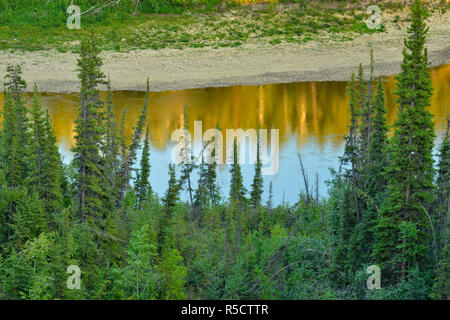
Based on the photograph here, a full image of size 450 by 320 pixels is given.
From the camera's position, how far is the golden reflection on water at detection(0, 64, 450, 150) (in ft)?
118

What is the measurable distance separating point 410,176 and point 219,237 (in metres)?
4.42

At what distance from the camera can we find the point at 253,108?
4122 cm

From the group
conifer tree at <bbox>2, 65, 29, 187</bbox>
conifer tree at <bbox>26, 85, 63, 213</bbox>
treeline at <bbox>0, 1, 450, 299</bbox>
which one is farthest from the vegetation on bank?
conifer tree at <bbox>26, 85, 63, 213</bbox>

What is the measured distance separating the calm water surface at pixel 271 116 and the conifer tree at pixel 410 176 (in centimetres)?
1263

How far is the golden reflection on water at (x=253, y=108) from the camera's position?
35969mm

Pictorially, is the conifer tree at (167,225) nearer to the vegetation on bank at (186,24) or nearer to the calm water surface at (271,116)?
the calm water surface at (271,116)

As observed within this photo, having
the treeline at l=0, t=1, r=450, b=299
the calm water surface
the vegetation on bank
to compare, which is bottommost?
the calm water surface

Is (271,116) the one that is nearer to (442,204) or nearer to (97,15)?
(97,15)

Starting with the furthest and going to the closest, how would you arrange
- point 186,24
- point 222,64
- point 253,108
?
point 186,24 < point 222,64 < point 253,108

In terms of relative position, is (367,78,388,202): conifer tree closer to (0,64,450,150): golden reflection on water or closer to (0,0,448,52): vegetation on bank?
(0,64,450,150): golden reflection on water

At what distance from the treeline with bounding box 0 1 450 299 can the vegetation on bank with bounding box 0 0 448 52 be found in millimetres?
40343

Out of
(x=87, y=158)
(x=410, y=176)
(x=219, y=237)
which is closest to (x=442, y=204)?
(x=410, y=176)
